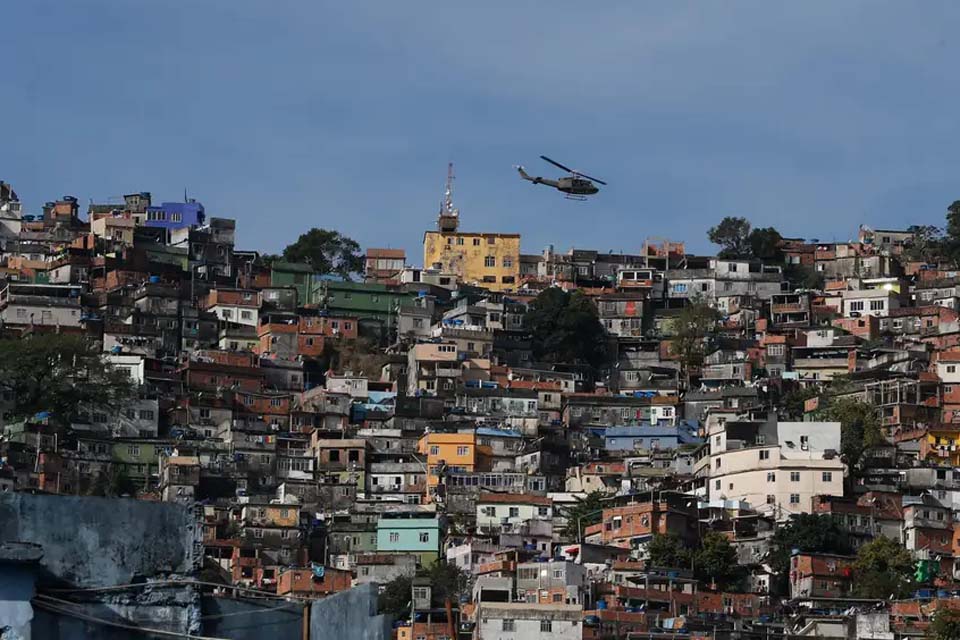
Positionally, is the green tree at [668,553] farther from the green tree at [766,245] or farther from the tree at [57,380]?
the green tree at [766,245]

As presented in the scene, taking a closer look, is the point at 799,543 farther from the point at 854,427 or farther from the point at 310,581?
the point at 310,581

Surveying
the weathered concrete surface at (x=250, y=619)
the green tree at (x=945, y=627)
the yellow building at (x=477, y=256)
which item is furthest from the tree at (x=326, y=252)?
the weathered concrete surface at (x=250, y=619)

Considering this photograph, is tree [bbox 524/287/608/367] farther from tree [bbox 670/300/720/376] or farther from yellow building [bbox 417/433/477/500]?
yellow building [bbox 417/433/477/500]

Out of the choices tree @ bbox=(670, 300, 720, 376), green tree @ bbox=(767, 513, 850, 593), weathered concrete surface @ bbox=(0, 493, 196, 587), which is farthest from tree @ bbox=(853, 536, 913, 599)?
weathered concrete surface @ bbox=(0, 493, 196, 587)

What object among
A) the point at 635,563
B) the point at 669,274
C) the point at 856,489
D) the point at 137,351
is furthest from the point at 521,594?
the point at 669,274

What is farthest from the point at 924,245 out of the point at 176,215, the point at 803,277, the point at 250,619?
the point at 250,619
